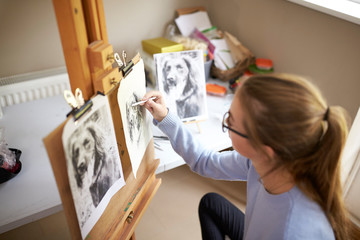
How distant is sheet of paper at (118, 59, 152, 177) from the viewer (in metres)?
0.81

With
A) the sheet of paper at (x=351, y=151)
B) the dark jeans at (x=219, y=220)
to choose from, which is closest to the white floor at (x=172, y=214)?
the dark jeans at (x=219, y=220)

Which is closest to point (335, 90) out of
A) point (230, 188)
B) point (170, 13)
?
point (230, 188)

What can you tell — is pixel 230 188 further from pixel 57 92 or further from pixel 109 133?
pixel 109 133

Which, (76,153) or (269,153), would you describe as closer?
(76,153)

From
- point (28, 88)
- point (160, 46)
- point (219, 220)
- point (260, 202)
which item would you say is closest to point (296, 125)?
point (260, 202)

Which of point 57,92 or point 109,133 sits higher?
point 109,133

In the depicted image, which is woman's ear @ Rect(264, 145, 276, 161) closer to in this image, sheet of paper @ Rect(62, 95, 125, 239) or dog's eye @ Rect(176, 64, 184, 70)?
sheet of paper @ Rect(62, 95, 125, 239)

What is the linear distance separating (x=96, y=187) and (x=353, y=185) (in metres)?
1.38

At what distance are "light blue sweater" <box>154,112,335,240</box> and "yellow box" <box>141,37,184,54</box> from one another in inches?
24.5

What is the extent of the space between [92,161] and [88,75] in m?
0.20

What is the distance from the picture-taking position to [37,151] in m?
1.13

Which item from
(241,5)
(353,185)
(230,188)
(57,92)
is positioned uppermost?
(241,5)

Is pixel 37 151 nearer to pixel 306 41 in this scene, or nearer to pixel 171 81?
pixel 171 81

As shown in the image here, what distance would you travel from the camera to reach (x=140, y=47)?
70.9 inches
